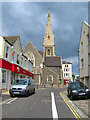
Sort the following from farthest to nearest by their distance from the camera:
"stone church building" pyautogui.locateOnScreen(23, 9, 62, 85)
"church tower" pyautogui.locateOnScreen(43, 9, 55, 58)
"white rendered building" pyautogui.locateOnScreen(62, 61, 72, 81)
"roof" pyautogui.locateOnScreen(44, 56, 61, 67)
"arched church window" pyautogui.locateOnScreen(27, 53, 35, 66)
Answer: "white rendered building" pyautogui.locateOnScreen(62, 61, 72, 81) < "church tower" pyautogui.locateOnScreen(43, 9, 55, 58) < "roof" pyautogui.locateOnScreen(44, 56, 61, 67) < "arched church window" pyautogui.locateOnScreen(27, 53, 35, 66) < "stone church building" pyautogui.locateOnScreen(23, 9, 62, 85)

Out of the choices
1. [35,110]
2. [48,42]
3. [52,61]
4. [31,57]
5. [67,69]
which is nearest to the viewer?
[35,110]

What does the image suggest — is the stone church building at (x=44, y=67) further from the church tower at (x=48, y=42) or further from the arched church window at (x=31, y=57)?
the church tower at (x=48, y=42)

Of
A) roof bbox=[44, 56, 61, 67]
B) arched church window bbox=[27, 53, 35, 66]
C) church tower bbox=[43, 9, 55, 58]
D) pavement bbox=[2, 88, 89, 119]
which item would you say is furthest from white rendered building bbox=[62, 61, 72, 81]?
pavement bbox=[2, 88, 89, 119]

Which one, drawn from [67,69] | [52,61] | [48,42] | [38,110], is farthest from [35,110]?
[67,69]

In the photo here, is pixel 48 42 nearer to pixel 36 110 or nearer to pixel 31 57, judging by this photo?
pixel 31 57

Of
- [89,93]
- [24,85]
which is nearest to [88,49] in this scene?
[89,93]

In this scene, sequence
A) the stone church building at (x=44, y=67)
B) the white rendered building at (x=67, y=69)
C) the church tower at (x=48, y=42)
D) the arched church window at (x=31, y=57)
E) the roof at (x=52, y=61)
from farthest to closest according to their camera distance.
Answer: the white rendered building at (x=67, y=69) < the church tower at (x=48, y=42) < the roof at (x=52, y=61) < the arched church window at (x=31, y=57) < the stone church building at (x=44, y=67)

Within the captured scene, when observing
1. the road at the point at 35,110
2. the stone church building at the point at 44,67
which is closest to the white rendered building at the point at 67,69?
the stone church building at the point at 44,67

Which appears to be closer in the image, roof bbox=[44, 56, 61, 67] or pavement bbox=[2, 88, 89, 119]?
pavement bbox=[2, 88, 89, 119]

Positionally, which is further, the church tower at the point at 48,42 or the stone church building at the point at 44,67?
the church tower at the point at 48,42

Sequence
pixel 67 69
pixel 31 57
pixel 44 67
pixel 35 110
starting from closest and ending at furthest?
pixel 35 110
pixel 44 67
pixel 31 57
pixel 67 69

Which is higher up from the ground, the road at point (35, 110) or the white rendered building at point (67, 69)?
the white rendered building at point (67, 69)

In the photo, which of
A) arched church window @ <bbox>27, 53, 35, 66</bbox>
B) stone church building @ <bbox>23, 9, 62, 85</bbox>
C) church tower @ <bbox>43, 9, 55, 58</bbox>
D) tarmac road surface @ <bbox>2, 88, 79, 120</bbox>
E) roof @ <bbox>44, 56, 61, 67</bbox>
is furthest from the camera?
church tower @ <bbox>43, 9, 55, 58</bbox>

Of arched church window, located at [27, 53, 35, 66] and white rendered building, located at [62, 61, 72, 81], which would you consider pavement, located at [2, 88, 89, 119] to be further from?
white rendered building, located at [62, 61, 72, 81]
